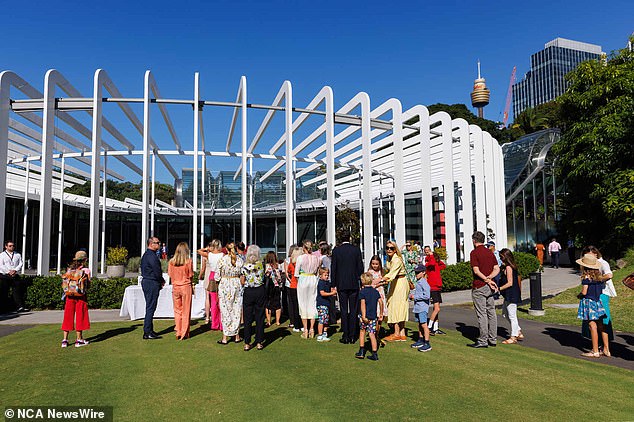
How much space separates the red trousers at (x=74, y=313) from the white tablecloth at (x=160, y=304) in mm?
2465

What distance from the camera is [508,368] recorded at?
5336 millimetres

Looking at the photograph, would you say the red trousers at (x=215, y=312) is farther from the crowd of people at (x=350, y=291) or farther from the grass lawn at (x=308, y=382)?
the grass lawn at (x=308, y=382)

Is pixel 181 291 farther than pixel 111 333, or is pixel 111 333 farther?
pixel 111 333

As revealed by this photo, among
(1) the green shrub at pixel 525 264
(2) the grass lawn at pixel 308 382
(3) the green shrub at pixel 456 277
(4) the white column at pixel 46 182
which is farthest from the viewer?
(1) the green shrub at pixel 525 264

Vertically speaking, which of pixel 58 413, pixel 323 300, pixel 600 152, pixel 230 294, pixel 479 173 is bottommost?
pixel 58 413

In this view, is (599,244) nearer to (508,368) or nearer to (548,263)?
(548,263)

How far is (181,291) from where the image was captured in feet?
23.3

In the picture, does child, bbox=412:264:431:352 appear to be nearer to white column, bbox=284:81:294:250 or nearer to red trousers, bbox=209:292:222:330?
red trousers, bbox=209:292:222:330

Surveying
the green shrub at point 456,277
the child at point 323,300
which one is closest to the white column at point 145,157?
the child at point 323,300

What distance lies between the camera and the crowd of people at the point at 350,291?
6.20 m

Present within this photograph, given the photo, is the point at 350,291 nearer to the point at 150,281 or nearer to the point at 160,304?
the point at 150,281

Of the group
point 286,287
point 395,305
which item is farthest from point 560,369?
point 286,287

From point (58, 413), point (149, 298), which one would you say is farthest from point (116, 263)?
point (58, 413)

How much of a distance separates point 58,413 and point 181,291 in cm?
332
